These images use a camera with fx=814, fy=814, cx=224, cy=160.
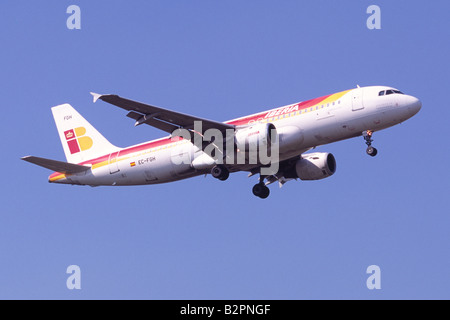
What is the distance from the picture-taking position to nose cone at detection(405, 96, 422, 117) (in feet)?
141

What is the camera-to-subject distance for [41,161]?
48.6 metres

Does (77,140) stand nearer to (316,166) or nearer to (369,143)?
(316,166)

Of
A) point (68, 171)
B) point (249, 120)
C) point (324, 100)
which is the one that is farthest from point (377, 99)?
point (68, 171)

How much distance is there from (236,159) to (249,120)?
2.36 m

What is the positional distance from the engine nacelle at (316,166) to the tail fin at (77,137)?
11.7m

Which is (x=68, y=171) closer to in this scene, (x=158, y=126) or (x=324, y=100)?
(x=158, y=126)

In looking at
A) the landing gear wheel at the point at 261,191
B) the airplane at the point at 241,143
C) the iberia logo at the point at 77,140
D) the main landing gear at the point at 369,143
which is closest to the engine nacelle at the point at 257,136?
the airplane at the point at 241,143

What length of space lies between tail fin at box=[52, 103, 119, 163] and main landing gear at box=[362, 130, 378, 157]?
53.4 ft

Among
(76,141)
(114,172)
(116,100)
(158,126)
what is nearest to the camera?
(116,100)

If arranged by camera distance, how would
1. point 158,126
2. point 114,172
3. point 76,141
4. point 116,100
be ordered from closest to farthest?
point 116,100 → point 158,126 → point 114,172 → point 76,141

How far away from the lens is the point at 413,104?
43031 millimetres

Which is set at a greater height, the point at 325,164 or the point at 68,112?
the point at 68,112

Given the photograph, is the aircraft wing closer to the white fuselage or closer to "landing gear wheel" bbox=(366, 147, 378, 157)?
the white fuselage

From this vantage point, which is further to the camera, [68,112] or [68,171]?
[68,112]
